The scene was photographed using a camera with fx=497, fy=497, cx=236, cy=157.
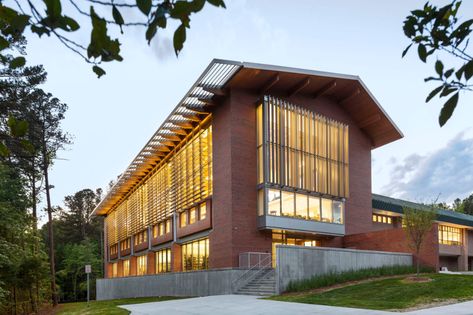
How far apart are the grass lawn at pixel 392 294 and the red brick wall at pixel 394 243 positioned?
592cm

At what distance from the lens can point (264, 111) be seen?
30.1 m

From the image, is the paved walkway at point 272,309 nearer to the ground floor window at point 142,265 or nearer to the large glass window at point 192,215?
the large glass window at point 192,215

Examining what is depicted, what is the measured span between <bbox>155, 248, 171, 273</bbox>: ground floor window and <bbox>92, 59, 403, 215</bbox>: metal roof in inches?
313

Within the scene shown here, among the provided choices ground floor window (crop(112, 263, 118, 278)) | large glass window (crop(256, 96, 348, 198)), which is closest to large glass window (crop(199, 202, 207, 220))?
large glass window (crop(256, 96, 348, 198))

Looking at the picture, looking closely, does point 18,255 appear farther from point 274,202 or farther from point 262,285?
point 274,202

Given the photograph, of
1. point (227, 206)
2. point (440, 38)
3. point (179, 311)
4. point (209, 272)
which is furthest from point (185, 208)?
point (440, 38)

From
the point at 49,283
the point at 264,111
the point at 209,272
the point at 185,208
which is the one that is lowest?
the point at 49,283

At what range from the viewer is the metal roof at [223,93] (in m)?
28.8

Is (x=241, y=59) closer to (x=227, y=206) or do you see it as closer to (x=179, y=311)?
(x=227, y=206)

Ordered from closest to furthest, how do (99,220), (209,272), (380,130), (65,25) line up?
(65,25) → (209,272) → (380,130) → (99,220)

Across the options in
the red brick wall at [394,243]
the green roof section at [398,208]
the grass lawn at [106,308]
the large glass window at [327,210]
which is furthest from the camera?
the green roof section at [398,208]

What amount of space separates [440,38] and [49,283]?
43027mm

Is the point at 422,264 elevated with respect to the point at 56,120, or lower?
lower

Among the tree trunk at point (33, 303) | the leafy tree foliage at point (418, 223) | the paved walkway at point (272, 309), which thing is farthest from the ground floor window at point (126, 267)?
the leafy tree foliage at point (418, 223)
